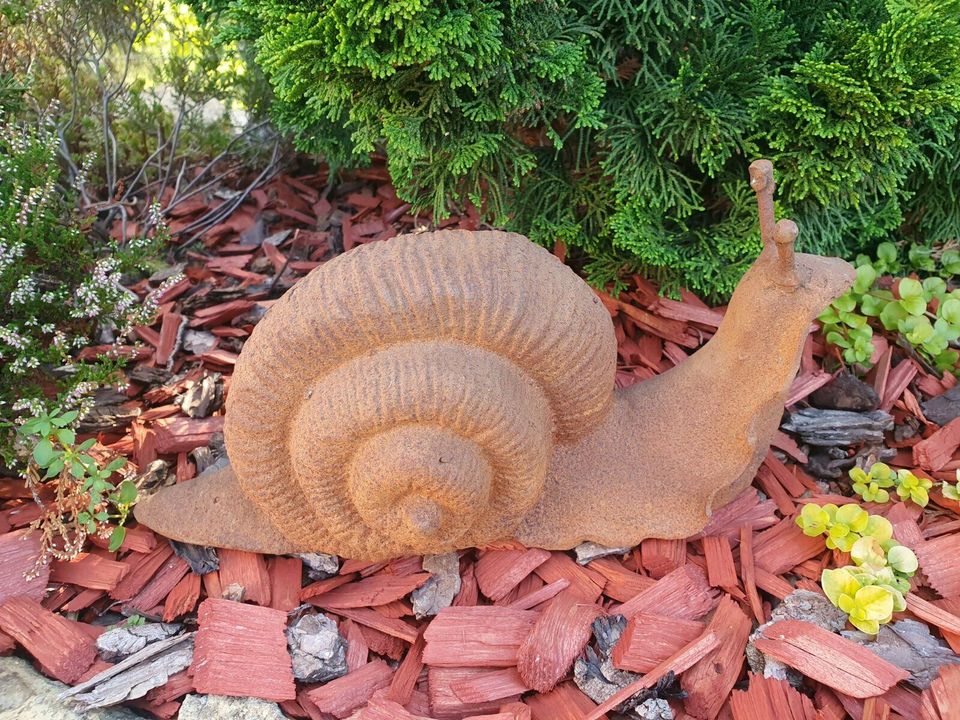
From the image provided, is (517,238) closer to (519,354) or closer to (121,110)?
(519,354)

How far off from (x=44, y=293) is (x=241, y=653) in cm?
139

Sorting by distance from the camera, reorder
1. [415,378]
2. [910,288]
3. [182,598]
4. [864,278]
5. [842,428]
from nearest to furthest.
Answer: [415,378] < [182,598] < [842,428] < [910,288] < [864,278]

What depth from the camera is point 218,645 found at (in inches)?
75.1

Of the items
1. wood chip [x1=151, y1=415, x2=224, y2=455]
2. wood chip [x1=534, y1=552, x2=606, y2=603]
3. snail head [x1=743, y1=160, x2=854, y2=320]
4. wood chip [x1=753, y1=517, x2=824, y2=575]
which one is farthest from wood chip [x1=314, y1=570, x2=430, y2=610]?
snail head [x1=743, y1=160, x2=854, y2=320]

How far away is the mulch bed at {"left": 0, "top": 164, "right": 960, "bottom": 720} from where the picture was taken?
72.0 inches

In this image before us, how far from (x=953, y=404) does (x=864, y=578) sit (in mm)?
908

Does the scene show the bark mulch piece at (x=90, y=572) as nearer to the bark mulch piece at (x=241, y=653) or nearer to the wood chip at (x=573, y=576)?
the bark mulch piece at (x=241, y=653)

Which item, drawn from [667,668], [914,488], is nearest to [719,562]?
[667,668]

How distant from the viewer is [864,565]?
6.56 ft

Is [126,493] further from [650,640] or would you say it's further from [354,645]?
[650,640]

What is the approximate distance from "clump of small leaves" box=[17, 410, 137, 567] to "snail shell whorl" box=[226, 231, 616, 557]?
0.41 metres

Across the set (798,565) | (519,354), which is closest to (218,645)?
(519,354)

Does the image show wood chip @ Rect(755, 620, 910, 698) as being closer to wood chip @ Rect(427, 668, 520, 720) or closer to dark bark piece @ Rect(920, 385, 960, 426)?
wood chip @ Rect(427, 668, 520, 720)

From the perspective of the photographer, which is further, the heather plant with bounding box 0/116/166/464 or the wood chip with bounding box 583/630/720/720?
the heather plant with bounding box 0/116/166/464
